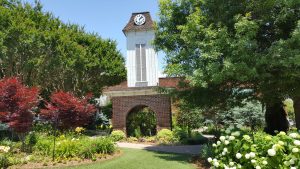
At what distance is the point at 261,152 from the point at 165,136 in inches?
613

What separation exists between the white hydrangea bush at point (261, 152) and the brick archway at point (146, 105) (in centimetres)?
1573

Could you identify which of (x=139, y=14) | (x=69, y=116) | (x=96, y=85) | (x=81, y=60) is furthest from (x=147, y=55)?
(x=69, y=116)

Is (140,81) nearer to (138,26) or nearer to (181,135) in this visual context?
(138,26)

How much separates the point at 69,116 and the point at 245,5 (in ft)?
28.0

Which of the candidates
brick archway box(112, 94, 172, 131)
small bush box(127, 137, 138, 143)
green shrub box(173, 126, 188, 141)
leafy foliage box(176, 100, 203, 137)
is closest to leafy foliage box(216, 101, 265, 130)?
leafy foliage box(176, 100, 203, 137)

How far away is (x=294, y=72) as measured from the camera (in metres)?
11.3

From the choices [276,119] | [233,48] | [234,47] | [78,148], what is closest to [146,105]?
[276,119]

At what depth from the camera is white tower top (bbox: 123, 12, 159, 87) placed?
2320 centimetres

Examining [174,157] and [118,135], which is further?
[118,135]

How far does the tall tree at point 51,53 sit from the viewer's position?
20.7m

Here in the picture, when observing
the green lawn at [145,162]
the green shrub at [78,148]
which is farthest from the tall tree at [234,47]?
the green shrub at [78,148]

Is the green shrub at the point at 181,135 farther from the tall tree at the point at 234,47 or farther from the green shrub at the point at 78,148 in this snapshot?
the green shrub at the point at 78,148

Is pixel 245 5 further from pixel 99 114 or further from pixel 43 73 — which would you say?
pixel 99 114

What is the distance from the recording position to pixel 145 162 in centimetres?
1234
